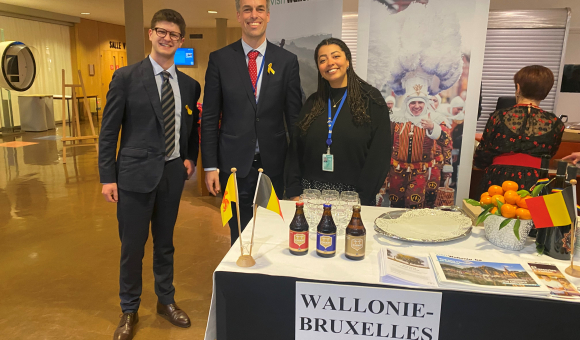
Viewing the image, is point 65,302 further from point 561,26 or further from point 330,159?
point 561,26

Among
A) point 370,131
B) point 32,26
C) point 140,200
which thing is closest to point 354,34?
point 370,131

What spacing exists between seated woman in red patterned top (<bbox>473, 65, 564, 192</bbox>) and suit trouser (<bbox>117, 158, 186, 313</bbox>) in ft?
6.36

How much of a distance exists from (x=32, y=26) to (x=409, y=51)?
479 inches

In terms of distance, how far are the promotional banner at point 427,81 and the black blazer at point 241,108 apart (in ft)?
2.88

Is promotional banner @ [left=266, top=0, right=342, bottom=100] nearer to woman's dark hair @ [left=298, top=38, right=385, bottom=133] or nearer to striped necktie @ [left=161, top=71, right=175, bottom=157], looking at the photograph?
woman's dark hair @ [left=298, top=38, right=385, bottom=133]

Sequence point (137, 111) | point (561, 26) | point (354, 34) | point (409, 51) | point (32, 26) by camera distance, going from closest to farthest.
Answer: point (137, 111)
point (409, 51)
point (354, 34)
point (561, 26)
point (32, 26)

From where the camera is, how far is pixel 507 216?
4.98 feet

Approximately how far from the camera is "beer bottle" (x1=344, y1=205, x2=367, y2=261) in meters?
1.41

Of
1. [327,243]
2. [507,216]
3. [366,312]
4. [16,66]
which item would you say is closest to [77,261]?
[327,243]

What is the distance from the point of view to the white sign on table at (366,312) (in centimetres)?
127

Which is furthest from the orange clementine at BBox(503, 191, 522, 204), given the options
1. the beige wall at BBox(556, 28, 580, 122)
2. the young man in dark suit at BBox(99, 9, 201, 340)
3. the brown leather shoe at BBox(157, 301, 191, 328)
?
the beige wall at BBox(556, 28, 580, 122)

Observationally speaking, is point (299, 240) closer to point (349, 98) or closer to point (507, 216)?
point (507, 216)

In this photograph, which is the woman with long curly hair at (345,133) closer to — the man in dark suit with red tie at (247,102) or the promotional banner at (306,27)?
the man in dark suit with red tie at (247,102)

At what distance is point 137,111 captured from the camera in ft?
6.59
